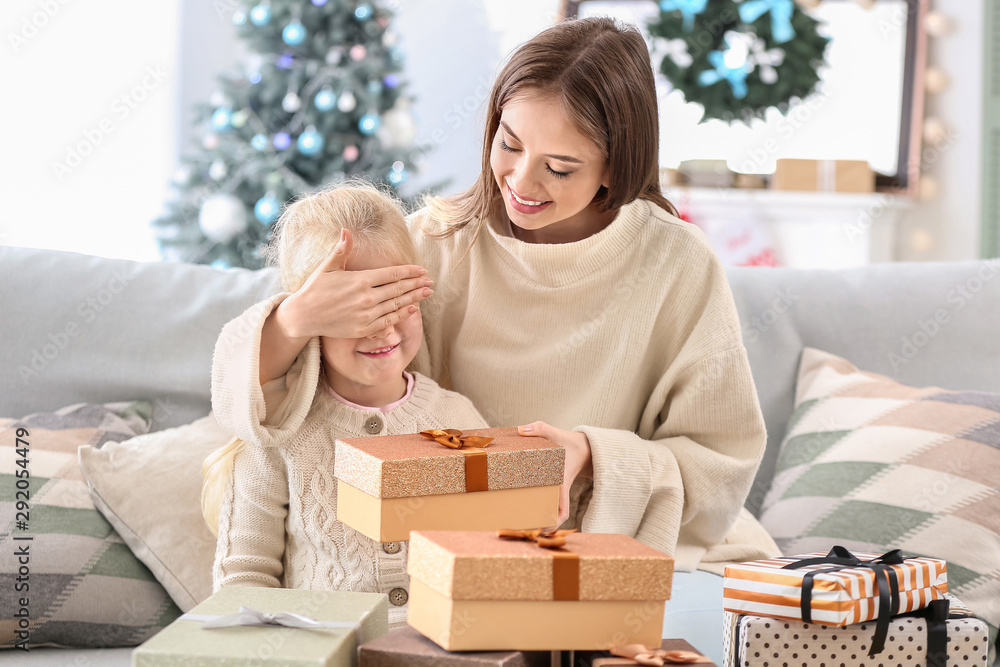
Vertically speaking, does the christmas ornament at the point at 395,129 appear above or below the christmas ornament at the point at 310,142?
above

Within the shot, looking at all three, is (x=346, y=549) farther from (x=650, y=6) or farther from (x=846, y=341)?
(x=650, y=6)

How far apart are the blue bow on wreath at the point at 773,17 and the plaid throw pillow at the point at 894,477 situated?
9.06 feet

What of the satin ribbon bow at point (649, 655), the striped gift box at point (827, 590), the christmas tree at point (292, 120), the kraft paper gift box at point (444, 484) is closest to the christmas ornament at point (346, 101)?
the christmas tree at point (292, 120)

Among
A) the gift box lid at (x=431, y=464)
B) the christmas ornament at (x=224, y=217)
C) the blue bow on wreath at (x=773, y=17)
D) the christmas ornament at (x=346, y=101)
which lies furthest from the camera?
the blue bow on wreath at (x=773, y=17)

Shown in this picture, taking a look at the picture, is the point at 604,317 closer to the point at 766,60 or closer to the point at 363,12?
the point at 363,12

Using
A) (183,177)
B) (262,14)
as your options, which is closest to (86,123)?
(183,177)

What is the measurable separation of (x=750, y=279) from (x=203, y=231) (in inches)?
91.9

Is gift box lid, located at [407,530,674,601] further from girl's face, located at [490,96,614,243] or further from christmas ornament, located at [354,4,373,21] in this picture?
christmas ornament, located at [354,4,373,21]

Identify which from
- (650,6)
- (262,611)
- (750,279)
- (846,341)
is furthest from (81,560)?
(650,6)

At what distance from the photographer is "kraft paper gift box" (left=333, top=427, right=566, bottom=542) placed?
911 mm

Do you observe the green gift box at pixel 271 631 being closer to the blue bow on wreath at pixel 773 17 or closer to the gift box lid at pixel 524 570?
the gift box lid at pixel 524 570

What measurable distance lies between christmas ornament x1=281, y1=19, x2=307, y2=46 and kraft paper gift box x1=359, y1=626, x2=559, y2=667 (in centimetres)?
301

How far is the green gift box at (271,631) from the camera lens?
80 cm

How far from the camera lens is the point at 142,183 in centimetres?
409
